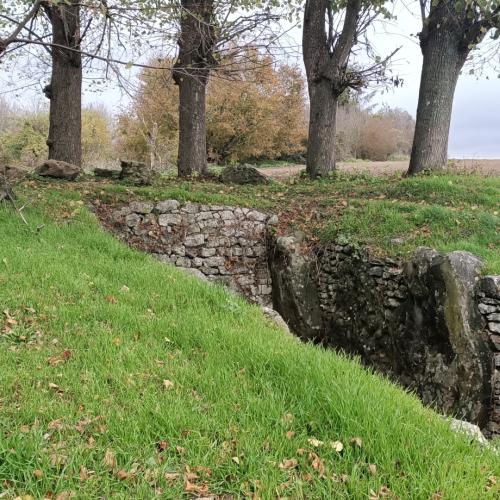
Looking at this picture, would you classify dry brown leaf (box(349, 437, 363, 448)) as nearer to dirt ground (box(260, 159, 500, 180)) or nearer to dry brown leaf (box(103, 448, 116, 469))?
dry brown leaf (box(103, 448, 116, 469))

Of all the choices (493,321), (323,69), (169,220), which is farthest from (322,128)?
(493,321)

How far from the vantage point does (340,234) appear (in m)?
7.38

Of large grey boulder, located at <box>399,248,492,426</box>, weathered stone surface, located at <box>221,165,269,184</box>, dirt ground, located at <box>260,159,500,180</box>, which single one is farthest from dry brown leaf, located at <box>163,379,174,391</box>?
dirt ground, located at <box>260,159,500,180</box>

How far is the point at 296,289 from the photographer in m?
7.48

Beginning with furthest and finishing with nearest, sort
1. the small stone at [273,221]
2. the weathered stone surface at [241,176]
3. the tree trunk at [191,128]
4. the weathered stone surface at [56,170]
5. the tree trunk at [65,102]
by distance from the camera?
the tree trunk at [191,128], the weathered stone surface at [241,176], the tree trunk at [65,102], the weathered stone surface at [56,170], the small stone at [273,221]

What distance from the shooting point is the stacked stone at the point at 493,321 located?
4988 millimetres

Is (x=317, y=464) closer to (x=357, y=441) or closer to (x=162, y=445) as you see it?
(x=357, y=441)

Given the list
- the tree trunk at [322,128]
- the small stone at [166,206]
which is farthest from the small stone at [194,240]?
the tree trunk at [322,128]

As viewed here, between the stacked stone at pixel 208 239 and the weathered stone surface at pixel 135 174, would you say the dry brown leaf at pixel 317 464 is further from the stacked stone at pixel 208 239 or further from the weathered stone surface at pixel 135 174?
the weathered stone surface at pixel 135 174

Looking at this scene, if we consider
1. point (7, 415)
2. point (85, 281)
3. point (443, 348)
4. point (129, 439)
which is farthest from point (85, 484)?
point (443, 348)

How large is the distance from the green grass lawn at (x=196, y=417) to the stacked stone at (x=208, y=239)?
3.68 metres

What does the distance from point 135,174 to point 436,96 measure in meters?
7.24

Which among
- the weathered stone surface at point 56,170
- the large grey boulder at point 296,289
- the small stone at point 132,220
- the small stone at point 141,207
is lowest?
the large grey boulder at point 296,289

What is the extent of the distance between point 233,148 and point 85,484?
23708mm
